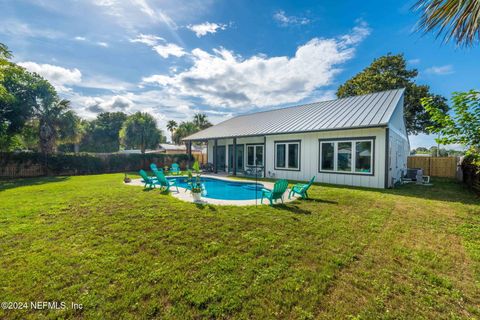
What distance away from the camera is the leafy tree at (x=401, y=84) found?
22266 millimetres

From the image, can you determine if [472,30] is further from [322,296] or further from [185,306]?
[185,306]

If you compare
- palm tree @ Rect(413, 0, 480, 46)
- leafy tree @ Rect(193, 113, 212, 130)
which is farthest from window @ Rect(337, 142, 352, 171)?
leafy tree @ Rect(193, 113, 212, 130)

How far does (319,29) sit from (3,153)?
2313 cm

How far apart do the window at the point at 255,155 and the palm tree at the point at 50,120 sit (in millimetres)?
16831

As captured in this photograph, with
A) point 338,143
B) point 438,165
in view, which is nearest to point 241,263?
point 338,143

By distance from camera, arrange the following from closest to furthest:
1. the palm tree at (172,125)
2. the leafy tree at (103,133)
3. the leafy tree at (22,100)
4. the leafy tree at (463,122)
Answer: the leafy tree at (463,122)
the leafy tree at (22,100)
the leafy tree at (103,133)
the palm tree at (172,125)

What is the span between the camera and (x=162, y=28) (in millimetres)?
9422

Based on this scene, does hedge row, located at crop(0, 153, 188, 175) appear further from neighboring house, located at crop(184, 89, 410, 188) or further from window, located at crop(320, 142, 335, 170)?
window, located at crop(320, 142, 335, 170)

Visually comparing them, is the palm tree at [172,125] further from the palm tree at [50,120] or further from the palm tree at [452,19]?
the palm tree at [452,19]

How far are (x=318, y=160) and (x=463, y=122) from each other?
9.22m

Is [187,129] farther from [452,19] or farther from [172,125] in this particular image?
[452,19]

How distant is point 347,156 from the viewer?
36.3ft

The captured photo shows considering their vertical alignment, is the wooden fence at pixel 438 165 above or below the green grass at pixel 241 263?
above

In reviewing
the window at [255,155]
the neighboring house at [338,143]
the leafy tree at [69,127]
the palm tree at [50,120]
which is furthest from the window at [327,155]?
the palm tree at [50,120]
